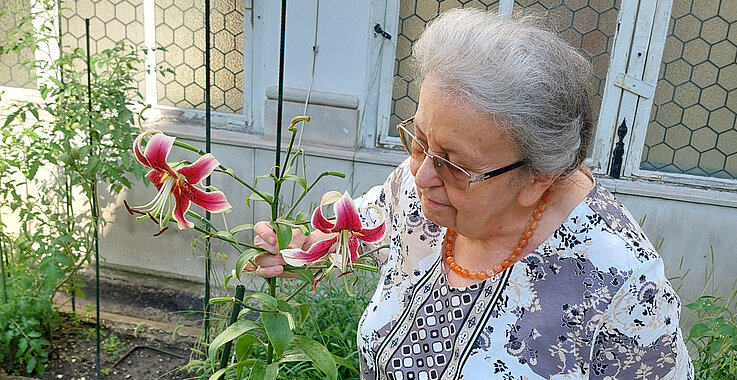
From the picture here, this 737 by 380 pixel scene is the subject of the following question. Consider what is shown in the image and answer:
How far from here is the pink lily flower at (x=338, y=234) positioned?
1.19 m

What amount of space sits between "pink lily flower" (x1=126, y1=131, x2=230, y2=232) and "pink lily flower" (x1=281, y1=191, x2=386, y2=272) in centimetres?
18

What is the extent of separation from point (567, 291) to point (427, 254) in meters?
0.34

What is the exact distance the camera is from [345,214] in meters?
1.19

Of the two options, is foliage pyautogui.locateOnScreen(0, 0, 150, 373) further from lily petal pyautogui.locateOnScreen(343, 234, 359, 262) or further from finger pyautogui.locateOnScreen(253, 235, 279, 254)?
lily petal pyautogui.locateOnScreen(343, 234, 359, 262)

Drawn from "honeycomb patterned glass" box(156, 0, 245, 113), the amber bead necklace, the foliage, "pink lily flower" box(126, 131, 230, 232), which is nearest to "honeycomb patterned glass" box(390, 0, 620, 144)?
"honeycomb patterned glass" box(156, 0, 245, 113)

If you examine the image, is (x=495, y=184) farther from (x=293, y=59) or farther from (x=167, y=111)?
(x=167, y=111)

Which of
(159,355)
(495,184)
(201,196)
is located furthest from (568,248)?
(159,355)

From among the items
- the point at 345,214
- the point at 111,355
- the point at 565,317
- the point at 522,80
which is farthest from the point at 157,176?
the point at 111,355

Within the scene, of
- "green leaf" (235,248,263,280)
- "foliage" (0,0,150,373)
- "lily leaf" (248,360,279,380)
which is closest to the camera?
Result: "green leaf" (235,248,263,280)

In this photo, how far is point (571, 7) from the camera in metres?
3.24

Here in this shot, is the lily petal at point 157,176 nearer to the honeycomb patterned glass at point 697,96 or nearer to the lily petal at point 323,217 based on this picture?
the lily petal at point 323,217

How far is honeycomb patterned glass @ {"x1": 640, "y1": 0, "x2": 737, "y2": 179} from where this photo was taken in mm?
3154

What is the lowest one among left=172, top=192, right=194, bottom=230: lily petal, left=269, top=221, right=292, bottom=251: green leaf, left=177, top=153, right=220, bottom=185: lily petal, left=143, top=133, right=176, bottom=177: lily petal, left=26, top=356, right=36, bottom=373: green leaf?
left=26, top=356, right=36, bottom=373: green leaf

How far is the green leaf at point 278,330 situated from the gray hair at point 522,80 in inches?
19.7
